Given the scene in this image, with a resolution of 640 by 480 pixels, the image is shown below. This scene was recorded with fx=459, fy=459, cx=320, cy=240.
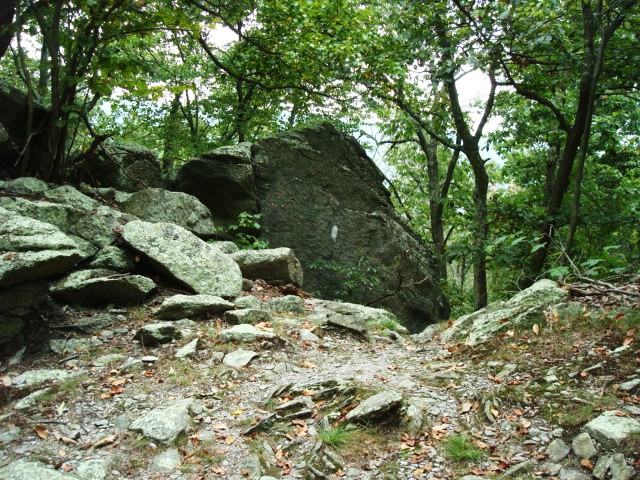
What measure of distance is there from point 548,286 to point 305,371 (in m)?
3.36

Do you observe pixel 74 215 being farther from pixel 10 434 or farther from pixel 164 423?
pixel 164 423

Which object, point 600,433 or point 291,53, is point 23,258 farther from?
point 291,53

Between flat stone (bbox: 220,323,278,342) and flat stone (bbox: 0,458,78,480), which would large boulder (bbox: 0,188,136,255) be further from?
flat stone (bbox: 0,458,78,480)

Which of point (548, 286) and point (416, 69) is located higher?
point (416, 69)

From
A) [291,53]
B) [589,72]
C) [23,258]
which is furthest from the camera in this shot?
[291,53]

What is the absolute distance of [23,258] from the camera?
15.5 ft

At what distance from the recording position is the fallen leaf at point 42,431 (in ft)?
11.3

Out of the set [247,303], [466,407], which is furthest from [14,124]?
[466,407]

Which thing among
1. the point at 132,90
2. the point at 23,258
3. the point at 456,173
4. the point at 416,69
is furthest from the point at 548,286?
the point at 456,173

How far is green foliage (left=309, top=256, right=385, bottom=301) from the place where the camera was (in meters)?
10.3

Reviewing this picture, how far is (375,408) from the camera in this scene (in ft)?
12.2

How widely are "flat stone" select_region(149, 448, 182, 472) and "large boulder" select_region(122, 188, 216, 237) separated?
5.97 metres

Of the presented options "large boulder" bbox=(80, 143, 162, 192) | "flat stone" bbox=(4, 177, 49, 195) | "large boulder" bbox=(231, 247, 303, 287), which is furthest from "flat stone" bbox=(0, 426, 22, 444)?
"large boulder" bbox=(80, 143, 162, 192)

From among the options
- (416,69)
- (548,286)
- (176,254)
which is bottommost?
(548,286)
